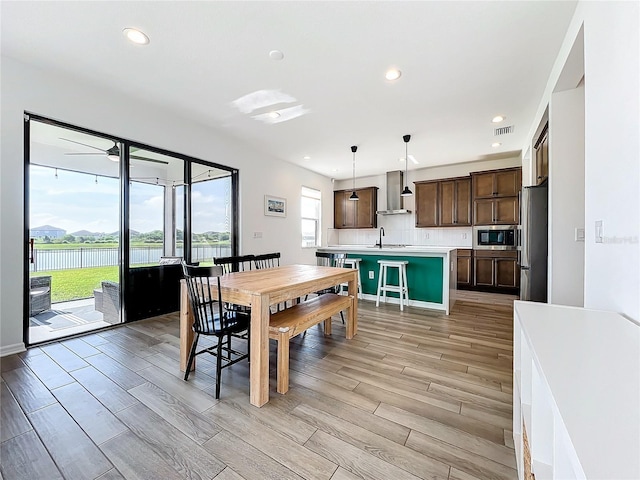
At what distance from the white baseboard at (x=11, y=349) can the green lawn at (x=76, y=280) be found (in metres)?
0.53

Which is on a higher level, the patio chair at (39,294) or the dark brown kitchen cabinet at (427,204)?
the dark brown kitchen cabinet at (427,204)

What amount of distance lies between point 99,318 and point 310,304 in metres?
2.63

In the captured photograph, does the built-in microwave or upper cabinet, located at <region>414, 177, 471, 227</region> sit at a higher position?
upper cabinet, located at <region>414, 177, 471, 227</region>

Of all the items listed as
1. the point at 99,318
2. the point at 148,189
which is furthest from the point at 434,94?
the point at 99,318

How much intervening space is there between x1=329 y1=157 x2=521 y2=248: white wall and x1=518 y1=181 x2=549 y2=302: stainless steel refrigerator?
313 centimetres

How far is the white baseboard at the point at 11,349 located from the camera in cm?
248

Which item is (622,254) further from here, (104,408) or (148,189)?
(148,189)

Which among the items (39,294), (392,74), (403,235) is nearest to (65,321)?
(39,294)

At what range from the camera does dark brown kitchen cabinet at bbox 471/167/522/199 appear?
208 inches

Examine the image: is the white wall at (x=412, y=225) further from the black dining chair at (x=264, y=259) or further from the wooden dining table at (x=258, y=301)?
the wooden dining table at (x=258, y=301)

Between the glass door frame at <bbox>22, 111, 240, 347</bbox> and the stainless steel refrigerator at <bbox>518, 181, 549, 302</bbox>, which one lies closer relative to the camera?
the glass door frame at <bbox>22, 111, 240, 347</bbox>

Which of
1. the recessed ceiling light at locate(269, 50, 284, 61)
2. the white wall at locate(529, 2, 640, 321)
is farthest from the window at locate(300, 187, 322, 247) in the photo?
the white wall at locate(529, 2, 640, 321)

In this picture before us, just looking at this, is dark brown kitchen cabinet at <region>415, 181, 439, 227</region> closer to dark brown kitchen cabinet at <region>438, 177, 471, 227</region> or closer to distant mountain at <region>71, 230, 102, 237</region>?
dark brown kitchen cabinet at <region>438, 177, 471, 227</region>

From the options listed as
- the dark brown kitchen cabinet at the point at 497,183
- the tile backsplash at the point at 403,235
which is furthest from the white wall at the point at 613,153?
the tile backsplash at the point at 403,235
